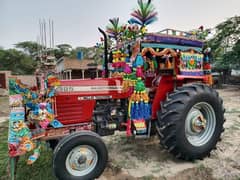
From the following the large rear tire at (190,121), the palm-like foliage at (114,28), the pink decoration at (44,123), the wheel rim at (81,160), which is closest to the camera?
the wheel rim at (81,160)

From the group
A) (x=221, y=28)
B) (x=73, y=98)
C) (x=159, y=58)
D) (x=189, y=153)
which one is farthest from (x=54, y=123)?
(x=221, y=28)

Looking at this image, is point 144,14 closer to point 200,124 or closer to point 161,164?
point 200,124

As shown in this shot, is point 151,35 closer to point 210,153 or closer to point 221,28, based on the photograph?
point 210,153

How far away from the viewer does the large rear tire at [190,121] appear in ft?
8.82

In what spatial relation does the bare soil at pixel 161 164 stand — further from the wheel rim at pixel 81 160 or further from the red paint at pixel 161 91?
the red paint at pixel 161 91

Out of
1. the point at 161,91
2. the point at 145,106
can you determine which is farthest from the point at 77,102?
the point at 161,91

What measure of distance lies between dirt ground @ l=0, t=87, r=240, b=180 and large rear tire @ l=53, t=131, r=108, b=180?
321 mm

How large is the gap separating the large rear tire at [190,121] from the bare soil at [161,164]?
182mm

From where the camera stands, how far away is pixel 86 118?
279 cm

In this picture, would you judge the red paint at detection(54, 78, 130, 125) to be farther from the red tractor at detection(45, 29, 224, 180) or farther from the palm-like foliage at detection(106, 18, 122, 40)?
the palm-like foliage at detection(106, 18, 122, 40)

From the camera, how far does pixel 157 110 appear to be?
307 centimetres

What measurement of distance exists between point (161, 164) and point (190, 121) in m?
0.78

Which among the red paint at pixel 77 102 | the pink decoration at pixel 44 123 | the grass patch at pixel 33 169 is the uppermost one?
the red paint at pixel 77 102

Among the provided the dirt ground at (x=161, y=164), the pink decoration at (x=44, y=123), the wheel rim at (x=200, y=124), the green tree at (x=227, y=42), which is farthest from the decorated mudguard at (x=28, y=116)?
the green tree at (x=227, y=42)
